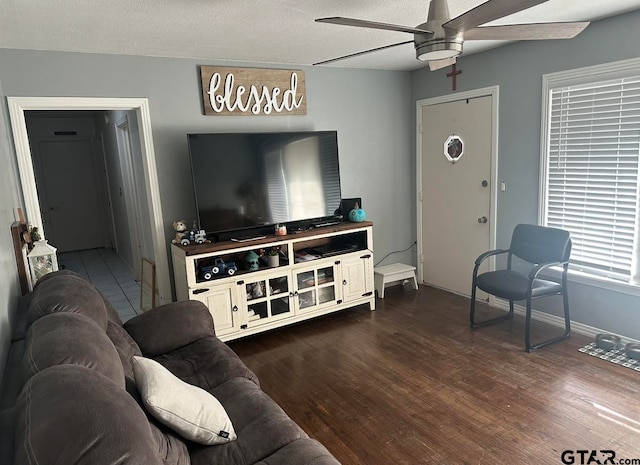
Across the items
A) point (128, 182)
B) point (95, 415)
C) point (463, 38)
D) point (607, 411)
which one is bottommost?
point (607, 411)

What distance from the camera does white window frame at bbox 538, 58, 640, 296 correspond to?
10.1ft

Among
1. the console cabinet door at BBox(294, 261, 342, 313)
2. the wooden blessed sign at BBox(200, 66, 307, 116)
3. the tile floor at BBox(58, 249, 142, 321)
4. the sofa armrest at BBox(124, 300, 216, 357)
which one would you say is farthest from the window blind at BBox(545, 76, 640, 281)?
the tile floor at BBox(58, 249, 142, 321)

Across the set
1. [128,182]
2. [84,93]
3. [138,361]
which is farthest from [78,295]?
[128,182]

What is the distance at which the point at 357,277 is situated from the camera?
4.21 metres

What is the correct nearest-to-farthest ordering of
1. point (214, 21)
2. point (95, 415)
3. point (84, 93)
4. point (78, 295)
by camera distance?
point (95, 415) → point (78, 295) → point (214, 21) → point (84, 93)

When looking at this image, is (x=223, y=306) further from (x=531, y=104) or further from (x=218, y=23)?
(x=531, y=104)

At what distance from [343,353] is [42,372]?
2.49 m

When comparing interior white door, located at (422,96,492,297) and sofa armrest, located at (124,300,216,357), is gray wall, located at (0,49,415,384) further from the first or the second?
sofa armrest, located at (124,300,216,357)

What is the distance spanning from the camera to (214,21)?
265cm

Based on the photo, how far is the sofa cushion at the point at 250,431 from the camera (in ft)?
5.34

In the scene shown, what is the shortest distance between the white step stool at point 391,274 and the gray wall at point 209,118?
264 millimetres

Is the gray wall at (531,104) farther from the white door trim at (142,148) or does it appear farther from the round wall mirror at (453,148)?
the white door trim at (142,148)

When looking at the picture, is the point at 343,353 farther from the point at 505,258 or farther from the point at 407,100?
the point at 407,100
